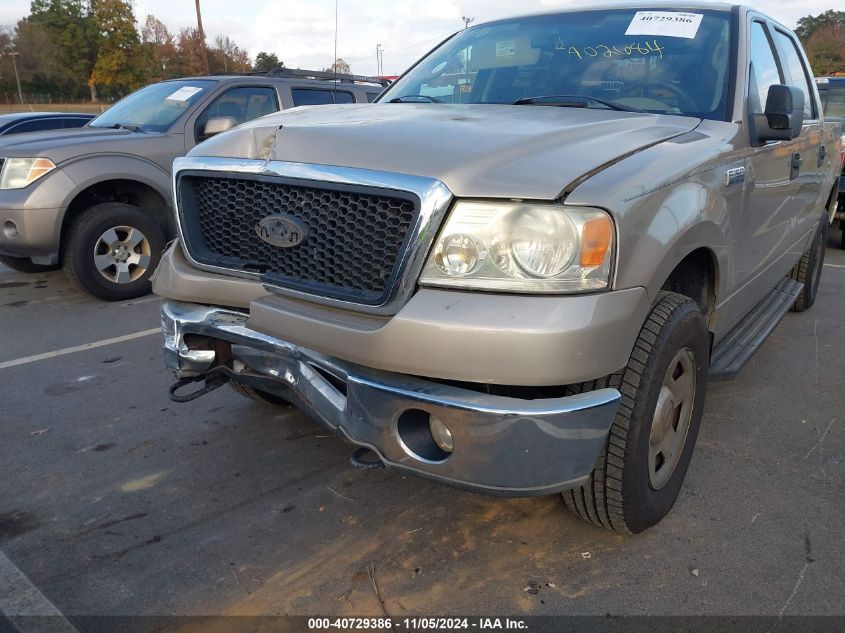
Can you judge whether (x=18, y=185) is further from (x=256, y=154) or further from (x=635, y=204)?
(x=635, y=204)

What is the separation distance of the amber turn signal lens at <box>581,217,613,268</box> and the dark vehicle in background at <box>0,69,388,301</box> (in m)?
3.68

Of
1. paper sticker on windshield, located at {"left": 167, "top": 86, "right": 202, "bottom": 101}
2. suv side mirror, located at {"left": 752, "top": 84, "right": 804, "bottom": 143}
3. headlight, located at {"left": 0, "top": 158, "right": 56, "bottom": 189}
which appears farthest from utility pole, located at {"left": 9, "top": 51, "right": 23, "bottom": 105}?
suv side mirror, located at {"left": 752, "top": 84, "right": 804, "bottom": 143}

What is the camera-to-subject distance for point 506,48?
12.3 feet

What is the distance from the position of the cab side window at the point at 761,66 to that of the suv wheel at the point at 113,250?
4728 mm

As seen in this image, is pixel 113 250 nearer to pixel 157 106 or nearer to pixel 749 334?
pixel 157 106

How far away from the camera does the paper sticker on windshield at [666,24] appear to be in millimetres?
3297

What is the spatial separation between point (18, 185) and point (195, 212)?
12.1ft

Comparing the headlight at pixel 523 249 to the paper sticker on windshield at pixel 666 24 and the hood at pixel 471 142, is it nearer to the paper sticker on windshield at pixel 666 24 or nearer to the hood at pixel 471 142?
the hood at pixel 471 142

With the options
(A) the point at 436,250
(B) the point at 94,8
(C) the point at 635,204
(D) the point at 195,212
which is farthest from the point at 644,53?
(B) the point at 94,8

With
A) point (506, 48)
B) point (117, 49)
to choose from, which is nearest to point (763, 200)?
point (506, 48)

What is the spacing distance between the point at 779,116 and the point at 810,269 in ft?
8.94

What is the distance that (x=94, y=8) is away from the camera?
62312 millimetres

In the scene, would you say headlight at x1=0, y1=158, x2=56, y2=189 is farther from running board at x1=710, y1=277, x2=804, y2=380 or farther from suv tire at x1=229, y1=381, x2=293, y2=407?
running board at x1=710, y1=277, x2=804, y2=380

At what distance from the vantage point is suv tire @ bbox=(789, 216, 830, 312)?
5289mm
